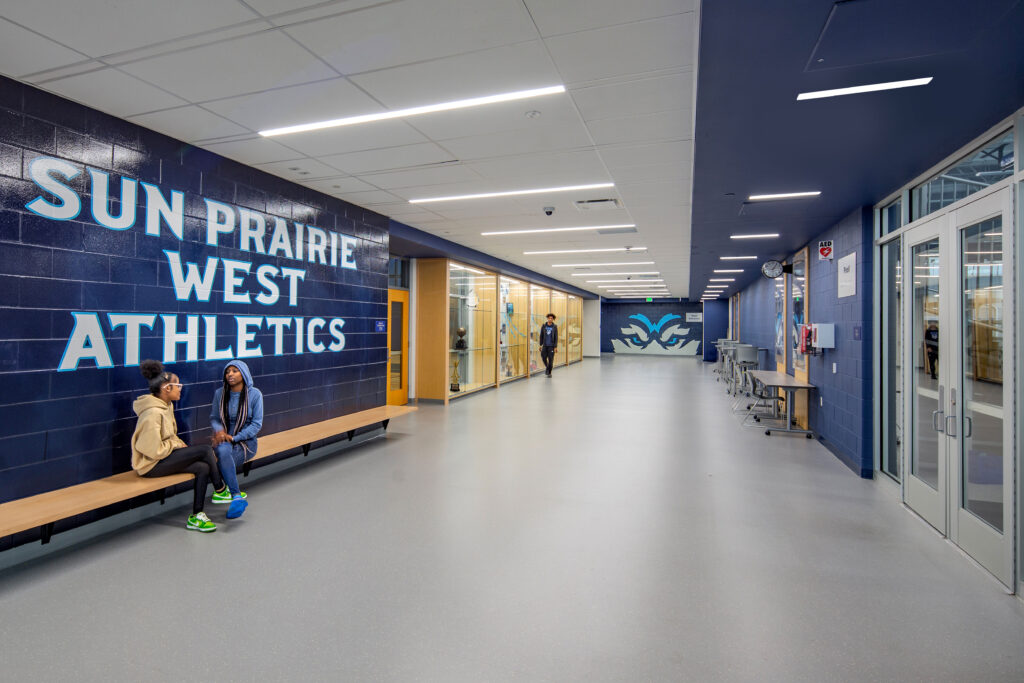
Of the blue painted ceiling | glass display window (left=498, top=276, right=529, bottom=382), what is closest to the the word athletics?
the blue painted ceiling

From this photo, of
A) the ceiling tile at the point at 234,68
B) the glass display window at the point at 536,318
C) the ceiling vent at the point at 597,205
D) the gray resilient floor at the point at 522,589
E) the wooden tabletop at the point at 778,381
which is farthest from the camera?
the glass display window at the point at 536,318

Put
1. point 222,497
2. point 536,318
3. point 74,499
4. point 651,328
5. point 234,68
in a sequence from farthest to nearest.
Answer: point 651,328 → point 536,318 → point 222,497 → point 74,499 → point 234,68

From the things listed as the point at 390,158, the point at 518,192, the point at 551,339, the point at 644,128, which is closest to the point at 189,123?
the point at 390,158

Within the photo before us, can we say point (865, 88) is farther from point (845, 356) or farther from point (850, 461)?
point (850, 461)

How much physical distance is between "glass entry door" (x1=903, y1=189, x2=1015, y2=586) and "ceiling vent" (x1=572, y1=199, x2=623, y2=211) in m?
2.90

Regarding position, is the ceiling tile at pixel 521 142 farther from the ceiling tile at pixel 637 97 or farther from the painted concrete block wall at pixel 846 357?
the painted concrete block wall at pixel 846 357

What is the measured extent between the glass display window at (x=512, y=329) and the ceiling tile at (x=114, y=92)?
328 inches

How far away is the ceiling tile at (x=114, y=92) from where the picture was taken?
3.01 metres

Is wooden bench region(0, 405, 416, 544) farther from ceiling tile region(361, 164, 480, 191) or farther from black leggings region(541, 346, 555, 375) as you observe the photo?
black leggings region(541, 346, 555, 375)

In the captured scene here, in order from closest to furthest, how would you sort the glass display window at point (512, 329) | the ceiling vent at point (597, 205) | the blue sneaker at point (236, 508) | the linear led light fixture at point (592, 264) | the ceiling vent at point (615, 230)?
the blue sneaker at point (236, 508) < the ceiling vent at point (597, 205) < the ceiling vent at point (615, 230) < the linear led light fixture at point (592, 264) < the glass display window at point (512, 329)

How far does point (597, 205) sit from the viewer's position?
5.88 m

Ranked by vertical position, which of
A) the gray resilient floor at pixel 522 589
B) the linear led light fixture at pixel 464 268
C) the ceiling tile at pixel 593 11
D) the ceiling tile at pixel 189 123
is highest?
the ceiling tile at pixel 189 123

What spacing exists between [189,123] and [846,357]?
21.3ft

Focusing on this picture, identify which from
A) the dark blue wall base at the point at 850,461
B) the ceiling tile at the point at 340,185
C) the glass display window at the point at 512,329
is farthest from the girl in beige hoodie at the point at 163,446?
the glass display window at the point at 512,329
